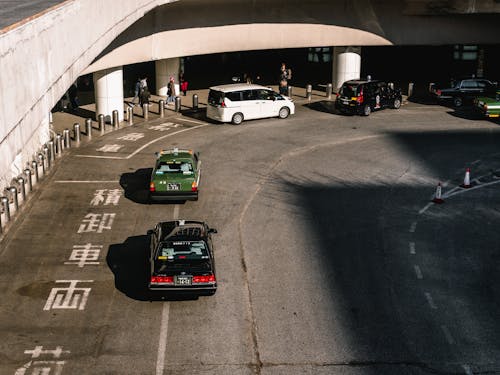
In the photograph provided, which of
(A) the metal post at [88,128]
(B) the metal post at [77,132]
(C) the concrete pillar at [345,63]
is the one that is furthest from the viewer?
(C) the concrete pillar at [345,63]

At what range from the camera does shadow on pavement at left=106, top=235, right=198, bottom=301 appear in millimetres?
20438

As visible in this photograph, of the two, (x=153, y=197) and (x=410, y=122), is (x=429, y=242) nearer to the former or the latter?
(x=153, y=197)

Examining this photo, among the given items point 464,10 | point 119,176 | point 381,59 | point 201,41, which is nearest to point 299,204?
point 119,176

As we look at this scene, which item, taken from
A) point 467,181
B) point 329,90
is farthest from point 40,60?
point 329,90

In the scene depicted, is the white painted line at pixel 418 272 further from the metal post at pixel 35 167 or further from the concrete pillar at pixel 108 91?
the concrete pillar at pixel 108 91

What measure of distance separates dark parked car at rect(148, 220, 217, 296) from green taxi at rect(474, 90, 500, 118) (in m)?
24.9

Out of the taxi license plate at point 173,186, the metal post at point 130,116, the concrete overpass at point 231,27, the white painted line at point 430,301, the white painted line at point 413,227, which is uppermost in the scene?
the concrete overpass at point 231,27

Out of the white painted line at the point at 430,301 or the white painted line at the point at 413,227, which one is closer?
the white painted line at the point at 430,301

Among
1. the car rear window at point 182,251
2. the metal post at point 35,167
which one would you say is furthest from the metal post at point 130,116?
the car rear window at point 182,251

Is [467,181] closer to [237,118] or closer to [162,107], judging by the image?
[237,118]

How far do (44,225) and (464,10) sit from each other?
1150 inches

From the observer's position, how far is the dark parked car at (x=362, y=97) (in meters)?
41.3

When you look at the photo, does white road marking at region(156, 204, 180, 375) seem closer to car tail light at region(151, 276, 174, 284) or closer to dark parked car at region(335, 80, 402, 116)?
car tail light at region(151, 276, 174, 284)

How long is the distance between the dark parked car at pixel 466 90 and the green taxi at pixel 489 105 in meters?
2.74
